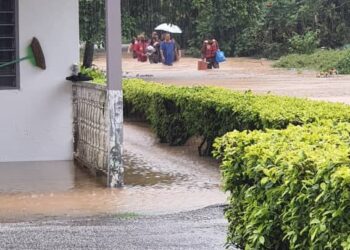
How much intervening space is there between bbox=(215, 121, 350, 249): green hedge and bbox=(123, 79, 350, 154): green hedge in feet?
13.6

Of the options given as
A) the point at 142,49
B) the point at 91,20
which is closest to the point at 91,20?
the point at 91,20

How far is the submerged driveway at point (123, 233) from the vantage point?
23.3 feet

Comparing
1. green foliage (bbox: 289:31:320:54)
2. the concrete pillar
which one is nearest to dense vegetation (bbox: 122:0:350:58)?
green foliage (bbox: 289:31:320:54)

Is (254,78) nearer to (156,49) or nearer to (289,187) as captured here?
(156,49)

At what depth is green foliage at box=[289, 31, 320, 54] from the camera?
46031 mm

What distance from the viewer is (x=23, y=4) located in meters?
11.6

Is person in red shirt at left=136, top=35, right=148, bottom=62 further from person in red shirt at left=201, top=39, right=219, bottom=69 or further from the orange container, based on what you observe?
the orange container

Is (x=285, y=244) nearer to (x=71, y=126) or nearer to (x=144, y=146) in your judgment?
(x=71, y=126)

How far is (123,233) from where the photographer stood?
756 centimetres

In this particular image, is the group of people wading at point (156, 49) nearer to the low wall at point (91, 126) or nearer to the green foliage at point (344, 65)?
the green foliage at point (344, 65)

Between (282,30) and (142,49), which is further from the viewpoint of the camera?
(282,30)

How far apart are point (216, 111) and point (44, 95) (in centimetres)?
240

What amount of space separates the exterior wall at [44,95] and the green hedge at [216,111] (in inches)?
79.5

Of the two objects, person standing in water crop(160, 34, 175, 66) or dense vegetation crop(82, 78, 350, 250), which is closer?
dense vegetation crop(82, 78, 350, 250)
